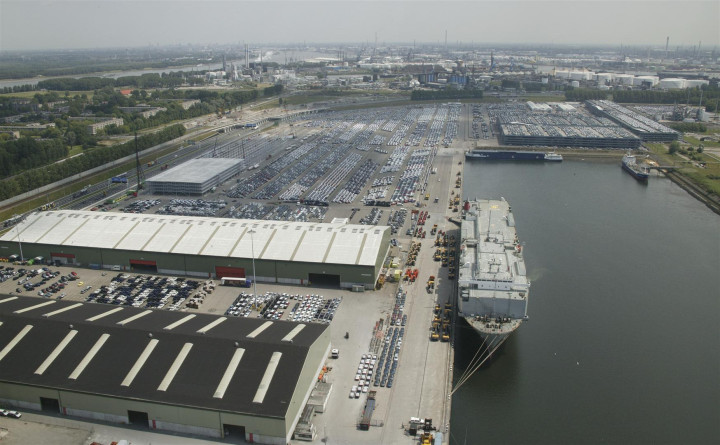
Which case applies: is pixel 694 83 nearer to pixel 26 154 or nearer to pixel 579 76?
pixel 579 76

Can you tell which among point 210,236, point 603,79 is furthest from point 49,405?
point 603,79

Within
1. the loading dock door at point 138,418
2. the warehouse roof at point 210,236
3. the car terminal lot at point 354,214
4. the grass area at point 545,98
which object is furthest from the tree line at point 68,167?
the grass area at point 545,98

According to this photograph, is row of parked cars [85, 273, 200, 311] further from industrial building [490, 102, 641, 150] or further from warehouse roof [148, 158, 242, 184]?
industrial building [490, 102, 641, 150]

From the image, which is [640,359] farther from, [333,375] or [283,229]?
[283,229]

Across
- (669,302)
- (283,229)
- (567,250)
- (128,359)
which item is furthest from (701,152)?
(128,359)

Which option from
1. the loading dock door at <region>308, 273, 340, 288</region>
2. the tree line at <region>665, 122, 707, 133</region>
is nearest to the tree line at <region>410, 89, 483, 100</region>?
the tree line at <region>665, 122, 707, 133</region>
